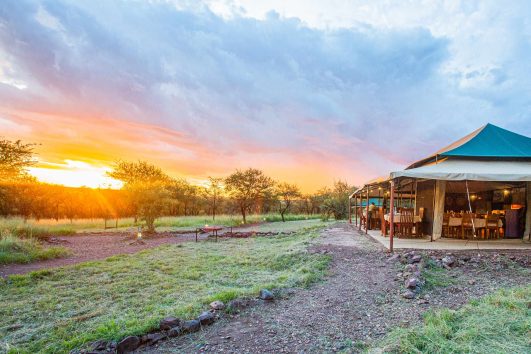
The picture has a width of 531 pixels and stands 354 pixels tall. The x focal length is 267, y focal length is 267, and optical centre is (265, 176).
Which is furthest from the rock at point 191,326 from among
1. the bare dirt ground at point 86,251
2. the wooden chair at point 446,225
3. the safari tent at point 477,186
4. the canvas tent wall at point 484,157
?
the wooden chair at point 446,225

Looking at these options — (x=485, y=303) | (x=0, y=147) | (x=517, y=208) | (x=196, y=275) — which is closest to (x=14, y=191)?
(x=0, y=147)

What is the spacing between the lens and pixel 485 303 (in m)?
3.64

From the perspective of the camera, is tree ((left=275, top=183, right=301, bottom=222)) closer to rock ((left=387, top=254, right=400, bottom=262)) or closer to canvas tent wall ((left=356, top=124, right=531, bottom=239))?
canvas tent wall ((left=356, top=124, right=531, bottom=239))

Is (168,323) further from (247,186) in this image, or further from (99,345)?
(247,186)

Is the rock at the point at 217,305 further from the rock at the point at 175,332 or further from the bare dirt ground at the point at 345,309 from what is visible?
the rock at the point at 175,332

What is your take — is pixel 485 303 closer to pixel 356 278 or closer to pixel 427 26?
pixel 356 278

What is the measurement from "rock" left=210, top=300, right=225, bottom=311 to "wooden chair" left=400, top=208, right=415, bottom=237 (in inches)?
298

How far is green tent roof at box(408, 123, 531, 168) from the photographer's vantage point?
895cm

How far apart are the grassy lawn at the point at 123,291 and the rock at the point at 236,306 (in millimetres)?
182

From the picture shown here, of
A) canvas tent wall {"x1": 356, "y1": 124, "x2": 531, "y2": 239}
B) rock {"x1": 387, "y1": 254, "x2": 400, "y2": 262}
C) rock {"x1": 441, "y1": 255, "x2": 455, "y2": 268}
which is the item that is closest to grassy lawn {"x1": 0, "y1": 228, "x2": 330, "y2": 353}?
rock {"x1": 387, "y1": 254, "x2": 400, "y2": 262}

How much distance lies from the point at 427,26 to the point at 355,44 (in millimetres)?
2797

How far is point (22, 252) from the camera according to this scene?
7.99 metres

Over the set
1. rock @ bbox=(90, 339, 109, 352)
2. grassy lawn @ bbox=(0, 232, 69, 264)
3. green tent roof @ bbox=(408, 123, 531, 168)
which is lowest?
grassy lawn @ bbox=(0, 232, 69, 264)

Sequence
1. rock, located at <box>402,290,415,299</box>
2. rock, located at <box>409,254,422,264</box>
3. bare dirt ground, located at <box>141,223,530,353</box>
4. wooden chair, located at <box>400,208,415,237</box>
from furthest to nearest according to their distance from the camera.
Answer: wooden chair, located at <box>400,208,415,237</box>, rock, located at <box>409,254,422,264</box>, rock, located at <box>402,290,415,299</box>, bare dirt ground, located at <box>141,223,530,353</box>
